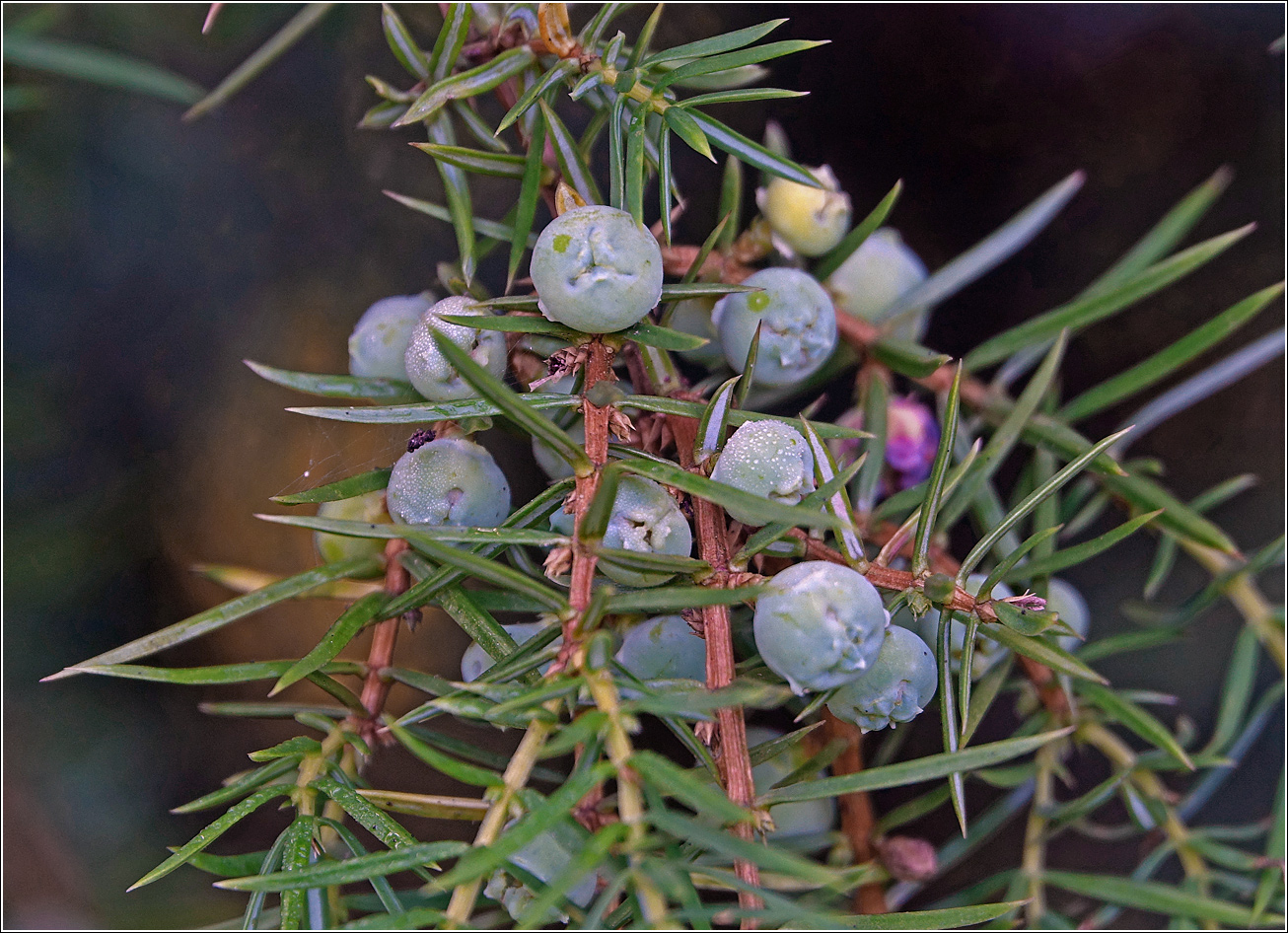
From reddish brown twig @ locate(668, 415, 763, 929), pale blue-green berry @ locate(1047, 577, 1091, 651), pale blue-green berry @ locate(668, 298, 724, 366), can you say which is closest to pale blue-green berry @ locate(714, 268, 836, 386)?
pale blue-green berry @ locate(668, 298, 724, 366)

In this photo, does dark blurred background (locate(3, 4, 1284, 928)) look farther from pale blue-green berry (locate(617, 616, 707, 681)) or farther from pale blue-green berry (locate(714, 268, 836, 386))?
pale blue-green berry (locate(617, 616, 707, 681))

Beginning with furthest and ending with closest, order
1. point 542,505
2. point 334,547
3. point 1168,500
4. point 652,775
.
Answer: point 1168,500, point 334,547, point 542,505, point 652,775

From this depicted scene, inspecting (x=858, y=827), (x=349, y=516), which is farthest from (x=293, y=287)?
(x=858, y=827)

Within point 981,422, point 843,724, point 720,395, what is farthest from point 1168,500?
point 720,395

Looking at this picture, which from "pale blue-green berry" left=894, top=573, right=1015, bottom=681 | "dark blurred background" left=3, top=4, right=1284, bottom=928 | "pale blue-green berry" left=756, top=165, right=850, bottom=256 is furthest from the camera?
"dark blurred background" left=3, top=4, right=1284, bottom=928

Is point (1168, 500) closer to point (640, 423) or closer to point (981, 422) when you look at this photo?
point (981, 422)
